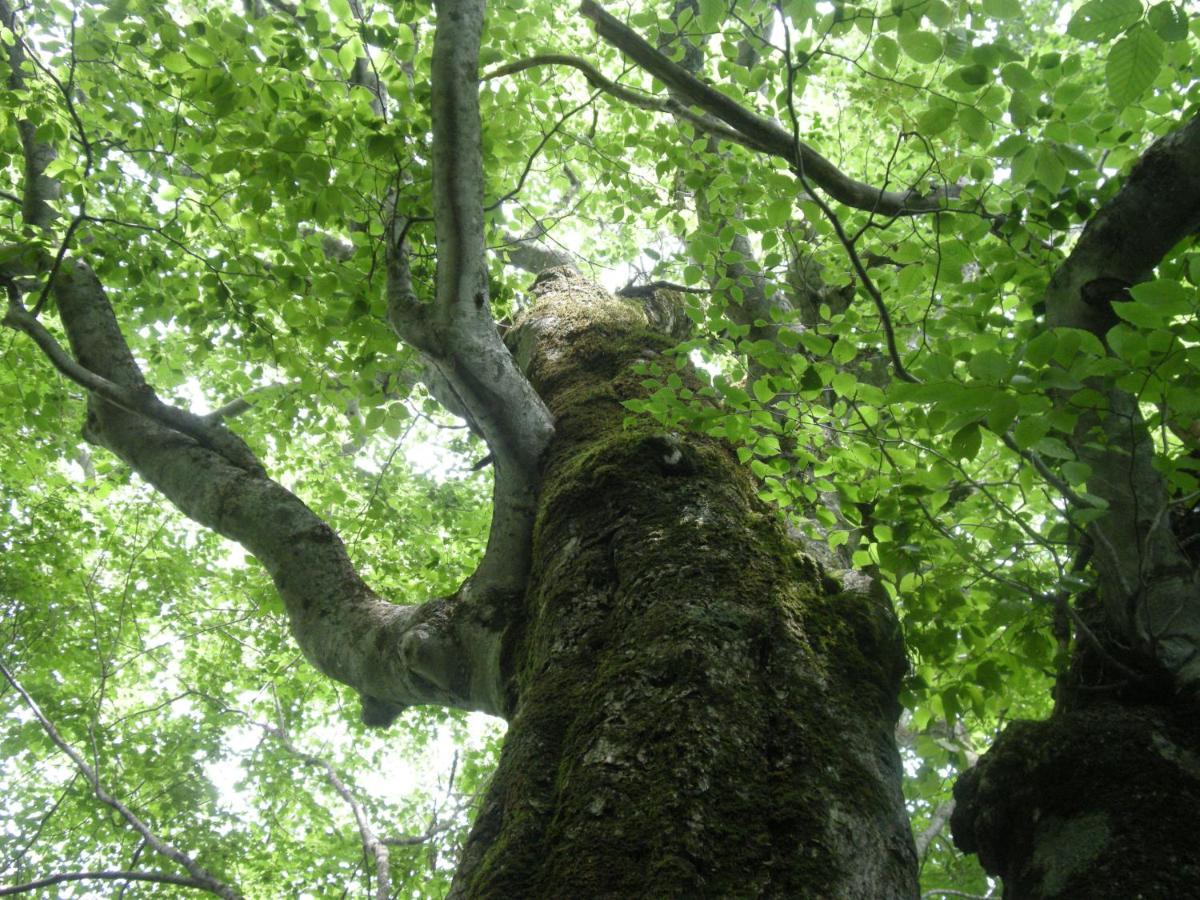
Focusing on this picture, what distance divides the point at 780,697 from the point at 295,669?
7.78 m

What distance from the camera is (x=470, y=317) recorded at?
3.10m

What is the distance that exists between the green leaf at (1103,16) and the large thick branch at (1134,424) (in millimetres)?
365

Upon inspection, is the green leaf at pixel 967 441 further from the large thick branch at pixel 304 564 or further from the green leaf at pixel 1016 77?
the large thick branch at pixel 304 564

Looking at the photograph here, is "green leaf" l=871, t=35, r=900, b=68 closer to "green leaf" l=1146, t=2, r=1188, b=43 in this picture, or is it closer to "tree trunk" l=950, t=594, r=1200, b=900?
"green leaf" l=1146, t=2, r=1188, b=43

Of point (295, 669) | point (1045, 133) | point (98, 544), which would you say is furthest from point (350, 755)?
point (1045, 133)

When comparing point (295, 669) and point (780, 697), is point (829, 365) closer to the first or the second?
point (780, 697)

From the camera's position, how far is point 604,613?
2330mm

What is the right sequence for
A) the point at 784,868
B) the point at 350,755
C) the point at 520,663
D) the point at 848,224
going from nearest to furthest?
the point at 784,868
the point at 520,663
the point at 848,224
the point at 350,755

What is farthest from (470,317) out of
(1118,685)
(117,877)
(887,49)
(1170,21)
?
(117,877)

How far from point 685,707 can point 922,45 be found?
2.11 meters

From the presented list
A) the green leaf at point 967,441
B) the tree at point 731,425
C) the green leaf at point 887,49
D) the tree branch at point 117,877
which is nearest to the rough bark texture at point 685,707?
the tree at point 731,425

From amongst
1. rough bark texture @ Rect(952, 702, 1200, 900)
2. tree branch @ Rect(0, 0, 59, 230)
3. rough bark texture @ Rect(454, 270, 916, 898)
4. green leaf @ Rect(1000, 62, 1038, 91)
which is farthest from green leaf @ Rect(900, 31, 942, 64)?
tree branch @ Rect(0, 0, 59, 230)

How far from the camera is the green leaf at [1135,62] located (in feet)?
6.49

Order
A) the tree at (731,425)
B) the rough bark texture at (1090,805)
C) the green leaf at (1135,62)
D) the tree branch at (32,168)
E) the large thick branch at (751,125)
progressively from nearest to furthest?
the rough bark texture at (1090,805) → the tree at (731,425) → the green leaf at (1135,62) → the large thick branch at (751,125) → the tree branch at (32,168)
